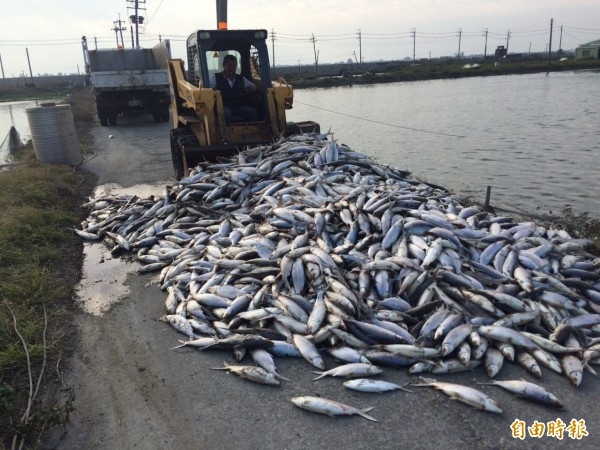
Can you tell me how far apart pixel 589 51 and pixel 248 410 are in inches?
4144

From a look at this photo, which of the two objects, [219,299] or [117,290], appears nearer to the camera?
[219,299]

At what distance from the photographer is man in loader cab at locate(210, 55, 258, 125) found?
10906 millimetres

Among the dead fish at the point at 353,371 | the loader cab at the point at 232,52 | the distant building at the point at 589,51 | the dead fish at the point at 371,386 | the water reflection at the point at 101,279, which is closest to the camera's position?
the dead fish at the point at 371,386

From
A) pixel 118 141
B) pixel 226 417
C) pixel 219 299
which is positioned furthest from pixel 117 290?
pixel 118 141

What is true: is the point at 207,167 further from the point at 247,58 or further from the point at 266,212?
the point at 247,58

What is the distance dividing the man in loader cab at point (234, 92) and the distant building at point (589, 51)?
3712 inches

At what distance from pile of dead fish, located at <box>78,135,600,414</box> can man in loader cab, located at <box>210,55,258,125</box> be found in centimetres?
334

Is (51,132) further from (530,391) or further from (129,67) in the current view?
(530,391)

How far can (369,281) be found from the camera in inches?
216

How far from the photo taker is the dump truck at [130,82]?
2298 cm

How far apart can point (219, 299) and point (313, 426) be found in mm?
2307

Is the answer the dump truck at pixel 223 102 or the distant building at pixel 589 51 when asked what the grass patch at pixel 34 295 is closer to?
the dump truck at pixel 223 102

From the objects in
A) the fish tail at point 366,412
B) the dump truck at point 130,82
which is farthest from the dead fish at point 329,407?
the dump truck at point 130,82

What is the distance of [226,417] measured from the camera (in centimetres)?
396
